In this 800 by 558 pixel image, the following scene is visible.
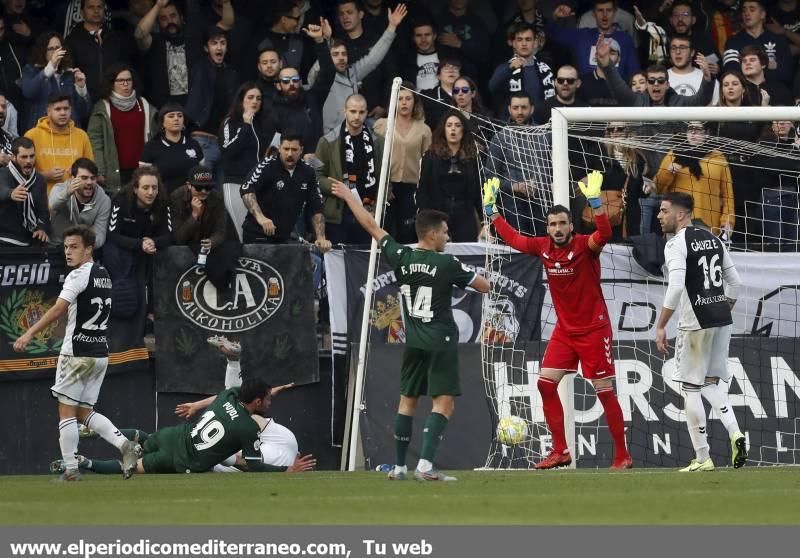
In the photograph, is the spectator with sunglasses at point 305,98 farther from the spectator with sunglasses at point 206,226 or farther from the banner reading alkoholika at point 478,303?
the banner reading alkoholika at point 478,303

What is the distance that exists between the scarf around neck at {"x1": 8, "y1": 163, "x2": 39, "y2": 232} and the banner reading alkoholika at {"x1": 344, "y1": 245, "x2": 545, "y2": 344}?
125 inches

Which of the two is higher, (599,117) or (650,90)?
(650,90)

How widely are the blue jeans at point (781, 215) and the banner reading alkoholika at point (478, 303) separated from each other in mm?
2490

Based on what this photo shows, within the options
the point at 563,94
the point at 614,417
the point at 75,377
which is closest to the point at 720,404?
the point at 614,417

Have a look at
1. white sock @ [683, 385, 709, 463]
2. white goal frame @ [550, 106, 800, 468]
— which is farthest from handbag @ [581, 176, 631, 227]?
white sock @ [683, 385, 709, 463]

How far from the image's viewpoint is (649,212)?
1664 cm

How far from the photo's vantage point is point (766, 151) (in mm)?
16172

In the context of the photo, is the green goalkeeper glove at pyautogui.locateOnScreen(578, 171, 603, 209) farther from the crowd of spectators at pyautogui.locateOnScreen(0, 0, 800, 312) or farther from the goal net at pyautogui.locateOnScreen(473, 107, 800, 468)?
the crowd of spectators at pyautogui.locateOnScreen(0, 0, 800, 312)

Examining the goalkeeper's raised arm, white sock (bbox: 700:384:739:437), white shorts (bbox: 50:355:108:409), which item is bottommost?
white sock (bbox: 700:384:739:437)

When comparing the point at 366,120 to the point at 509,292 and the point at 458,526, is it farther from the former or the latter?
the point at 458,526

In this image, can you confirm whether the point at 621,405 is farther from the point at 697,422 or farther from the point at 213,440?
the point at 213,440

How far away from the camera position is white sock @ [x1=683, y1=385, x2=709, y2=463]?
12664mm

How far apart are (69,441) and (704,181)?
281 inches

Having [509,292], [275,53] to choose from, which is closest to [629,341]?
[509,292]
